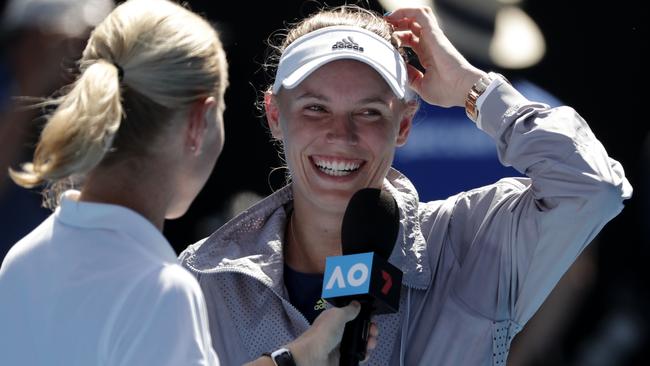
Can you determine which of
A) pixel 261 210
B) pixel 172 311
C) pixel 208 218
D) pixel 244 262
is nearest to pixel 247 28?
pixel 208 218

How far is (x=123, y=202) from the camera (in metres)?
1.62

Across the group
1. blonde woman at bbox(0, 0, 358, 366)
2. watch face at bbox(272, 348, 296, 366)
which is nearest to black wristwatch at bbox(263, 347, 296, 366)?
watch face at bbox(272, 348, 296, 366)

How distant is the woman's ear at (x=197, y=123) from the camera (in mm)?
1672

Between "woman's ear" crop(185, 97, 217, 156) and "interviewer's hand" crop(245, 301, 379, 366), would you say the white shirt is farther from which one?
"interviewer's hand" crop(245, 301, 379, 366)

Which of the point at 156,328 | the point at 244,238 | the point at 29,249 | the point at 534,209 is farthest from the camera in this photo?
the point at 244,238

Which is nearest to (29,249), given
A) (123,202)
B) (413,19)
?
(123,202)

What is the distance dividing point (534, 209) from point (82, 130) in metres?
1.13

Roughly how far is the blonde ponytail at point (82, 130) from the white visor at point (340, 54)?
918mm

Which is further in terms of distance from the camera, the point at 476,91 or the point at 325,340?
the point at 476,91

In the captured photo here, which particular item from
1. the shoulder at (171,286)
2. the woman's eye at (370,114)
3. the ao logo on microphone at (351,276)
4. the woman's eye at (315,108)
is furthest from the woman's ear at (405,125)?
the shoulder at (171,286)

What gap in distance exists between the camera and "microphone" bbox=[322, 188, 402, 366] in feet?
5.98

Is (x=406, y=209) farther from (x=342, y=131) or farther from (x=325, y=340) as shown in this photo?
(x=325, y=340)

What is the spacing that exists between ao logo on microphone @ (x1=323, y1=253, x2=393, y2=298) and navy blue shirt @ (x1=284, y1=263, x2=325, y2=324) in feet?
1.76

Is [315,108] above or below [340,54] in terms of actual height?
below
